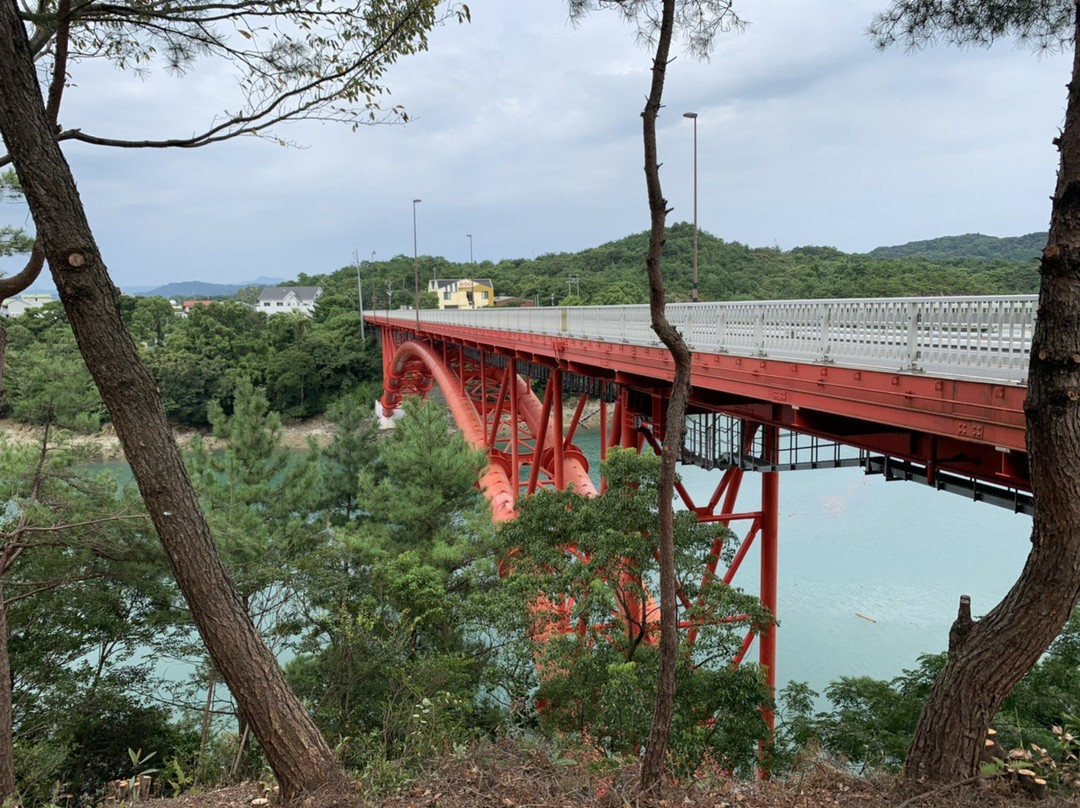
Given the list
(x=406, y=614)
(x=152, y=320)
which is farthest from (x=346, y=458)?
(x=152, y=320)

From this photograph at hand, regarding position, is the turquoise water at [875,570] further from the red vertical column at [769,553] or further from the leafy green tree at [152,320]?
the leafy green tree at [152,320]

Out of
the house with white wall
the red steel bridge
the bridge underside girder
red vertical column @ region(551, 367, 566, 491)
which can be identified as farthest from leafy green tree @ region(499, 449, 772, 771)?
the house with white wall

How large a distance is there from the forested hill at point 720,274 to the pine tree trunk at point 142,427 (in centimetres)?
681

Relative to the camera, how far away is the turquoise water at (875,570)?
13539mm

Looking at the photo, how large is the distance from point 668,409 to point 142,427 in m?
2.37

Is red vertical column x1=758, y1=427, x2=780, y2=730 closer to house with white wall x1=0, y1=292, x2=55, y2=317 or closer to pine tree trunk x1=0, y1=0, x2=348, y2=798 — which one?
pine tree trunk x1=0, y1=0, x2=348, y2=798

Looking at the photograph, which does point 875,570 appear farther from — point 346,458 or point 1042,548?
point 1042,548

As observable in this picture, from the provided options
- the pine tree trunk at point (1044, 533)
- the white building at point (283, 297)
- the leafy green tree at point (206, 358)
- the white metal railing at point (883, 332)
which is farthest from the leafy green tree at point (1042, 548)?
the white building at point (283, 297)

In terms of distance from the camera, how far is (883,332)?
15.4ft

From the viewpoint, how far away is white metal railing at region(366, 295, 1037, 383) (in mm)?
3842

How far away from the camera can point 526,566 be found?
6.88 meters

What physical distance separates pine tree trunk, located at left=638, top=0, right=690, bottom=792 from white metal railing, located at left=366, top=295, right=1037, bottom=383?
6.24ft

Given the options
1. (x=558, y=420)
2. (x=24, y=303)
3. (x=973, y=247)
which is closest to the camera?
(x=558, y=420)

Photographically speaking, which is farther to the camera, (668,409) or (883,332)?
(883,332)
